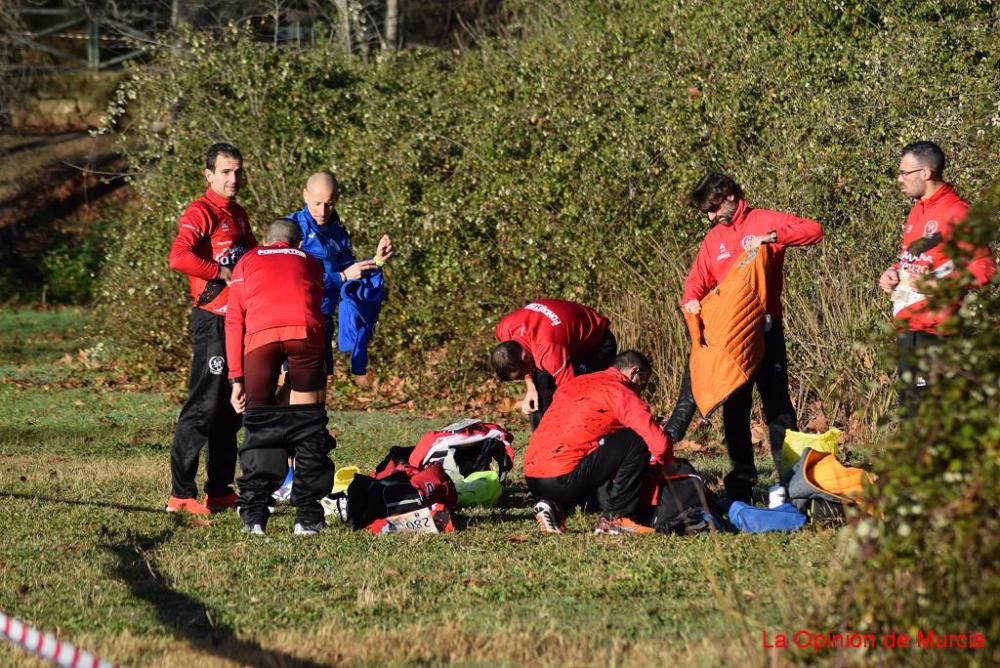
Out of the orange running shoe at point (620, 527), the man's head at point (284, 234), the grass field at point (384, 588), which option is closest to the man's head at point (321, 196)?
the man's head at point (284, 234)

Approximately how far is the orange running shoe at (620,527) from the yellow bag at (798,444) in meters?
1.13

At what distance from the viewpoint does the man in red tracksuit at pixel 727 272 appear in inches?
328

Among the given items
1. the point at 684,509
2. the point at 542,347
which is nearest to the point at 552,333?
the point at 542,347

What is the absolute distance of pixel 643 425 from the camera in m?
7.53

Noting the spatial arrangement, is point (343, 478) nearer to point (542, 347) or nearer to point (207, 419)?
point (207, 419)

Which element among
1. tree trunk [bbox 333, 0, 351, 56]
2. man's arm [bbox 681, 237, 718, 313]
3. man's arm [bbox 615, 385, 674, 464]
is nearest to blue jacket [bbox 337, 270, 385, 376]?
man's arm [bbox 681, 237, 718, 313]

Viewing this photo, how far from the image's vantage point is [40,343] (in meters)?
20.8

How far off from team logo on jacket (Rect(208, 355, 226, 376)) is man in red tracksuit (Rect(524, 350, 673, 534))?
78.3 inches

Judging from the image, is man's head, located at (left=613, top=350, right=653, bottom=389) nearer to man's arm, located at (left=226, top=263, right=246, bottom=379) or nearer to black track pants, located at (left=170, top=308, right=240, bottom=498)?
man's arm, located at (left=226, top=263, right=246, bottom=379)

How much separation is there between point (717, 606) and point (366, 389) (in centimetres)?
1009

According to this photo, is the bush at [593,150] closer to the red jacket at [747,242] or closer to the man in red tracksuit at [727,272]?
the man in red tracksuit at [727,272]

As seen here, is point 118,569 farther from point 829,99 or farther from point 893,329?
point 829,99

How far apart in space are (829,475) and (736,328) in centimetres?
103

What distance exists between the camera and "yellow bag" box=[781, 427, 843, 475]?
8.36 meters
